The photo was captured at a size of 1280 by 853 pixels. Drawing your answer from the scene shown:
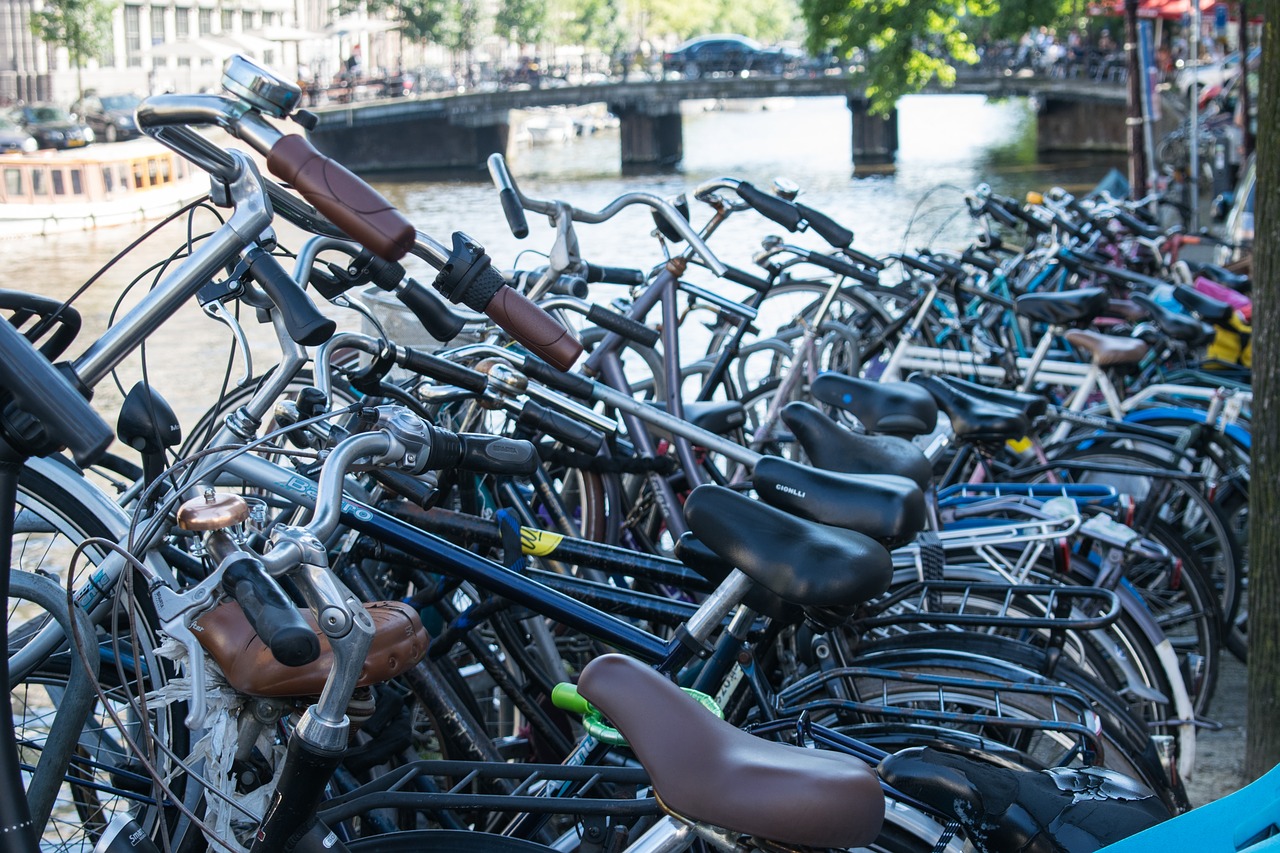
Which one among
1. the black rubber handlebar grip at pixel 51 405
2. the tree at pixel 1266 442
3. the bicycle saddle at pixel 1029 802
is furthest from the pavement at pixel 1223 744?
the black rubber handlebar grip at pixel 51 405

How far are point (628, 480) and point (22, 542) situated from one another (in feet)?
5.60

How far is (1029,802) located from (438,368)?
119 cm

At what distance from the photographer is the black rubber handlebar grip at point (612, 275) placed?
3.85 metres

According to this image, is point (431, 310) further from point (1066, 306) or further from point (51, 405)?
point (1066, 306)

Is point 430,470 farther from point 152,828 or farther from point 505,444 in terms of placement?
point 152,828

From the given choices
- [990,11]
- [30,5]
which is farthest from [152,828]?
[30,5]

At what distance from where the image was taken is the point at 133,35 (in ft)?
146

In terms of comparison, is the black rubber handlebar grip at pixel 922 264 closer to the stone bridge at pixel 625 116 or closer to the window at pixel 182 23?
the stone bridge at pixel 625 116

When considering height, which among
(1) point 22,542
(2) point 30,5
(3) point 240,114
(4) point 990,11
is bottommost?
(1) point 22,542

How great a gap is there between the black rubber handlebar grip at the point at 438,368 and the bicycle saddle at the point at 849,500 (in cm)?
53

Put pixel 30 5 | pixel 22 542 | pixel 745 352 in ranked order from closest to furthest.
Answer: pixel 22 542, pixel 745 352, pixel 30 5

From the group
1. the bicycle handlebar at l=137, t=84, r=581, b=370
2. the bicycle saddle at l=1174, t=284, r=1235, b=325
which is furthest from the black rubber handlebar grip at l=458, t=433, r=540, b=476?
the bicycle saddle at l=1174, t=284, r=1235, b=325

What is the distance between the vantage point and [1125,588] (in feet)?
10.9

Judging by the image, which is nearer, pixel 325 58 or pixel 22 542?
pixel 22 542
